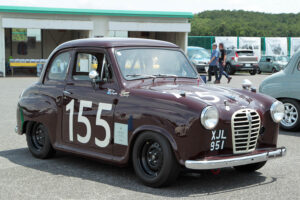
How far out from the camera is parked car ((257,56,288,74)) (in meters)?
33.8

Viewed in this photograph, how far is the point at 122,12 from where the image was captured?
Result: 33.7 metres

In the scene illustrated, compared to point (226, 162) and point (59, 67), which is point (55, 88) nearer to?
point (59, 67)

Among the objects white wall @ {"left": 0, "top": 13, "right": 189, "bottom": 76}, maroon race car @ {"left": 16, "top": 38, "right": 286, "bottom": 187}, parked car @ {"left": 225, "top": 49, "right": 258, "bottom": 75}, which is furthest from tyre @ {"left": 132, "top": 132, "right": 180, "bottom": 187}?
parked car @ {"left": 225, "top": 49, "right": 258, "bottom": 75}

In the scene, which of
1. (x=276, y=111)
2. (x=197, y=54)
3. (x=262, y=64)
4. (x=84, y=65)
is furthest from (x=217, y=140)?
(x=262, y=64)

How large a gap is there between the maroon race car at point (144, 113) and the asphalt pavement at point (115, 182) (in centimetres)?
22

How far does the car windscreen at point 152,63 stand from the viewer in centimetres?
653

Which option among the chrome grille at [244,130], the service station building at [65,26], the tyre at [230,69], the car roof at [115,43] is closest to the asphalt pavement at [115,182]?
the chrome grille at [244,130]

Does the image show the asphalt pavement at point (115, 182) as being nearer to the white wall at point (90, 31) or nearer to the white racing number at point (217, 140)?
the white racing number at point (217, 140)

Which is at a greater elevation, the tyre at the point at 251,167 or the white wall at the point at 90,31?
the white wall at the point at 90,31

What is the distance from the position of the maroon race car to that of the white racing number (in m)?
0.01

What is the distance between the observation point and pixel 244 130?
5797 millimetres

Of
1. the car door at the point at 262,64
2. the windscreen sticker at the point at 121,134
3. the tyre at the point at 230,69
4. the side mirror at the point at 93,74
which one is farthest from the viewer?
the car door at the point at 262,64

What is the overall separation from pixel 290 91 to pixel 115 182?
5.47 meters

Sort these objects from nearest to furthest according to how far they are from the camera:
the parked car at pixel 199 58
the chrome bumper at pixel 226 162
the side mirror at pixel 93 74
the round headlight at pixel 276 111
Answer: the chrome bumper at pixel 226 162 < the round headlight at pixel 276 111 < the side mirror at pixel 93 74 < the parked car at pixel 199 58
